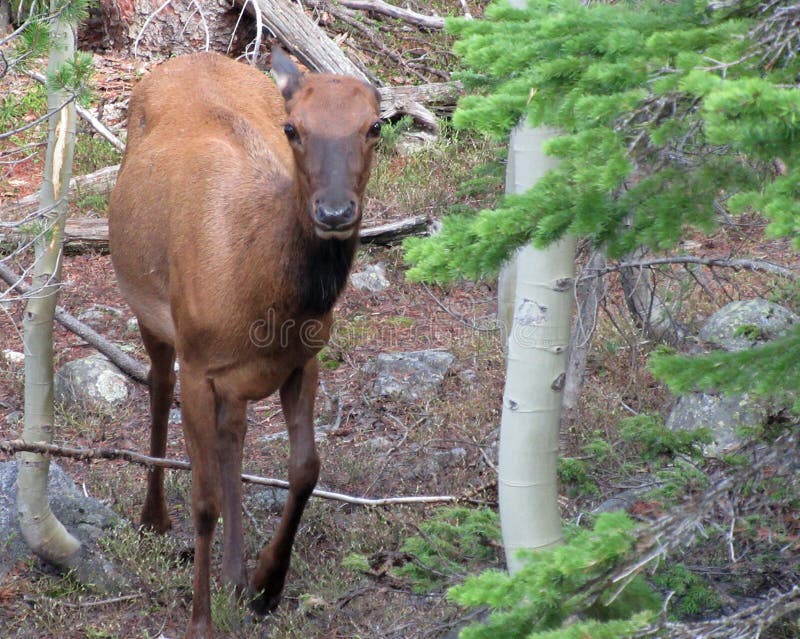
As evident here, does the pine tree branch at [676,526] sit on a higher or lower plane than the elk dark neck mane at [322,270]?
lower

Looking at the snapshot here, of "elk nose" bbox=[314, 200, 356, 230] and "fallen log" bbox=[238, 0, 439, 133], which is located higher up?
"fallen log" bbox=[238, 0, 439, 133]

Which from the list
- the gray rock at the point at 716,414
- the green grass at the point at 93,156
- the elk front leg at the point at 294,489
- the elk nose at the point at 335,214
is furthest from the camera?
the green grass at the point at 93,156

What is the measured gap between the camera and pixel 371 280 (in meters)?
9.22

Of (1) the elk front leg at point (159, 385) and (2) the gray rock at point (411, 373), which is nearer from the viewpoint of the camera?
(1) the elk front leg at point (159, 385)

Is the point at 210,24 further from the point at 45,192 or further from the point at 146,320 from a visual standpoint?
the point at 45,192

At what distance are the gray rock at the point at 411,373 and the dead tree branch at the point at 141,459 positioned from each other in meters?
1.54

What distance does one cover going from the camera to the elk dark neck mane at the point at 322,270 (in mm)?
4723

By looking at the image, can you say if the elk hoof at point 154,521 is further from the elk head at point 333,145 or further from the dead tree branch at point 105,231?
the dead tree branch at point 105,231

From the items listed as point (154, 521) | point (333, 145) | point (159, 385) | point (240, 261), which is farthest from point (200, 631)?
A: point (333, 145)

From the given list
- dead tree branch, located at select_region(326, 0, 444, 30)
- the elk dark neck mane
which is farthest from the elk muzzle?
dead tree branch, located at select_region(326, 0, 444, 30)

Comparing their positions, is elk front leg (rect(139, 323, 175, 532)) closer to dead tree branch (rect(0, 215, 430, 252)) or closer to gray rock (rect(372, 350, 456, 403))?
gray rock (rect(372, 350, 456, 403))

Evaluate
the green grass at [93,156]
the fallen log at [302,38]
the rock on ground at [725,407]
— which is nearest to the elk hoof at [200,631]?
the rock on ground at [725,407]

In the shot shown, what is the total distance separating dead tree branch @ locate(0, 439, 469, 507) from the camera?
480 cm

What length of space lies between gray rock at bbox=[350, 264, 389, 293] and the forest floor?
8 cm
